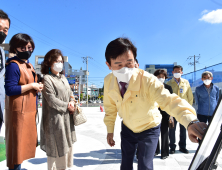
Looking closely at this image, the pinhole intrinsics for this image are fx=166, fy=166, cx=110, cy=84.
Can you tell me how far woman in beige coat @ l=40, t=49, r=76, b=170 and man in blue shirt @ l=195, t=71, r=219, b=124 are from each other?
3082 mm

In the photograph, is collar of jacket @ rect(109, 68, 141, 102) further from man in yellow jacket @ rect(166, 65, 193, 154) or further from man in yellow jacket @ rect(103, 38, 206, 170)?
man in yellow jacket @ rect(166, 65, 193, 154)

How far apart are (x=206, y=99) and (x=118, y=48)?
3226 mm

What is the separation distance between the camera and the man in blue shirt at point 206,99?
3.86m

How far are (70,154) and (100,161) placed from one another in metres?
0.90

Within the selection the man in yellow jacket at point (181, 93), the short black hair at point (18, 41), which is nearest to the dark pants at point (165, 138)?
the man in yellow jacket at point (181, 93)

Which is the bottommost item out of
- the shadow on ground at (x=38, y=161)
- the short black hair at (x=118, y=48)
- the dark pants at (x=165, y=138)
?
the shadow on ground at (x=38, y=161)

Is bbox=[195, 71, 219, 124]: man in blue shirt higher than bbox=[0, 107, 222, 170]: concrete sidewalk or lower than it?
higher

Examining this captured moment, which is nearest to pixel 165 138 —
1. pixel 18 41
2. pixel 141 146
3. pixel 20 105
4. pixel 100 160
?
pixel 100 160

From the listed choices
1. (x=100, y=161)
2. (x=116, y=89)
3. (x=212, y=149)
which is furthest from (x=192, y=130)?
(x=100, y=161)

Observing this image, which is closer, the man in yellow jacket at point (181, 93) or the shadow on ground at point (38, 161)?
the shadow on ground at point (38, 161)

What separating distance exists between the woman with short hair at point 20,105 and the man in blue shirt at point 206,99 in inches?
141

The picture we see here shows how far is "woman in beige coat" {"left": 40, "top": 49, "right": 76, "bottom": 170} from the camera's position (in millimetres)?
2242

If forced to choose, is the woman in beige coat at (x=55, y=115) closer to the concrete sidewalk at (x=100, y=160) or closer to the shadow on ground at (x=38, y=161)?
the concrete sidewalk at (x=100, y=160)

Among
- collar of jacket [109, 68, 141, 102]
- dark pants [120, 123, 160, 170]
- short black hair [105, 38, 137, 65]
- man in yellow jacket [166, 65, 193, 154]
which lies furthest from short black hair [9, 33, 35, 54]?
man in yellow jacket [166, 65, 193, 154]
